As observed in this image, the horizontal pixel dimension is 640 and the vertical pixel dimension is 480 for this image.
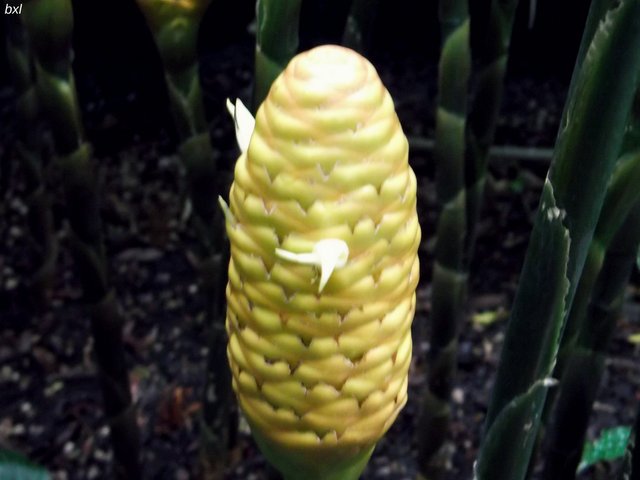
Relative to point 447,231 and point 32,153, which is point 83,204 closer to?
point 447,231

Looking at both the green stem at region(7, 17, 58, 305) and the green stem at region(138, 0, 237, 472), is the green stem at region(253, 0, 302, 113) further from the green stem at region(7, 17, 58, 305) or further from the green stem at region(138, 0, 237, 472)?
the green stem at region(7, 17, 58, 305)

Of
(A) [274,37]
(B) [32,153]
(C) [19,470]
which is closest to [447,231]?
(A) [274,37]

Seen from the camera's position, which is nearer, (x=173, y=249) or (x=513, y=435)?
(x=513, y=435)

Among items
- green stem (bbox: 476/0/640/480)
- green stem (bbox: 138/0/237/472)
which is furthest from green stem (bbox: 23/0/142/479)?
green stem (bbox: 476/0/640/480)

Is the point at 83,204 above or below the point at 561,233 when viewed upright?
below

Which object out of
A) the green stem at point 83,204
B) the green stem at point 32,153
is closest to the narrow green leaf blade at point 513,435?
the green stem at point 83,204

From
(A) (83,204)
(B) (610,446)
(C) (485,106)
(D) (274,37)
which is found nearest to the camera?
(D) (274,37)
